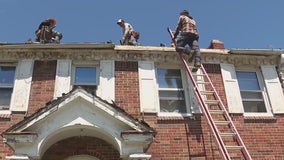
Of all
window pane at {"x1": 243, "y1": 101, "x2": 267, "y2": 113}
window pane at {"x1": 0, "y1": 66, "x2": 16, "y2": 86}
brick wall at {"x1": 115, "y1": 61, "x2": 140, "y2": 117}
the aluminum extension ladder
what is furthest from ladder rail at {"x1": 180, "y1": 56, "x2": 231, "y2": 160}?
window pane at {"x1": 0, "y1": 66, "x2": 16, "y2": 86}

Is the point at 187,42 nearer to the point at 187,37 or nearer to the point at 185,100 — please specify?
the point at 187,37

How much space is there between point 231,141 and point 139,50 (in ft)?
12.0

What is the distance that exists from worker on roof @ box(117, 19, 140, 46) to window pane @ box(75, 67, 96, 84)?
1.70m

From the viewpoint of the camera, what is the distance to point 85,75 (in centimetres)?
1095

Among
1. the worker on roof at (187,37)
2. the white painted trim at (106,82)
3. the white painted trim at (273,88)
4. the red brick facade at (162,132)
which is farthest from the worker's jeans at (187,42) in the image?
the white painted trim at (273,88)

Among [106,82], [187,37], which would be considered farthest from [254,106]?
[106,82]

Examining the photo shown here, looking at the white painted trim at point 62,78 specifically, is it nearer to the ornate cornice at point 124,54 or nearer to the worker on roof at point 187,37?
the ornate cornice at point 124,54

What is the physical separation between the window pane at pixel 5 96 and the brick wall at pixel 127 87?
2.94m

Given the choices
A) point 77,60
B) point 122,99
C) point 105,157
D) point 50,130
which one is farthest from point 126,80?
point 50,130

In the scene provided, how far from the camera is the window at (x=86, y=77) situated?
10.7 m

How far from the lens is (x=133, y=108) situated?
1015 centimetres

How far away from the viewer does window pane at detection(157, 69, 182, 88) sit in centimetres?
1097

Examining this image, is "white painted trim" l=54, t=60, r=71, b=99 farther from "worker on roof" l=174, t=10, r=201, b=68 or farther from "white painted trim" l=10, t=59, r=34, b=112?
"worker on roof" l=174, t=10, r=201, b=68

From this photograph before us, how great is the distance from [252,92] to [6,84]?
23.3 feet
